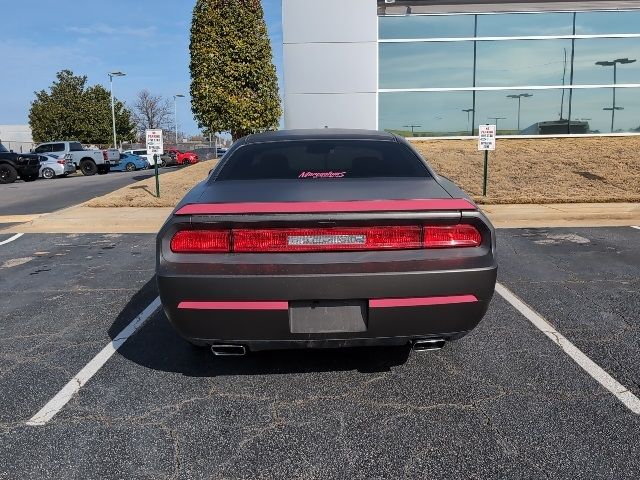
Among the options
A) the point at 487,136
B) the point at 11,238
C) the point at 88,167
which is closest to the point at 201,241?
the point at 11,238

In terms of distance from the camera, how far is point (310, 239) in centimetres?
273

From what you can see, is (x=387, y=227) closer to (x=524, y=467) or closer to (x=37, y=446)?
(x=524, y=467)

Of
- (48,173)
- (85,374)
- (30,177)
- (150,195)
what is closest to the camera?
(85,374)

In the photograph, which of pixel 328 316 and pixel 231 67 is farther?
pixel 231 67

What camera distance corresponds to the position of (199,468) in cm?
233

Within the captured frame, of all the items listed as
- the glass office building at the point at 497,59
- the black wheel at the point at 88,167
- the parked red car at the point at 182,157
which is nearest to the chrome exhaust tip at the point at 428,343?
the glass office building at the point at 497,59

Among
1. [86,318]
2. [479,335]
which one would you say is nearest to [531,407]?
[479,335]

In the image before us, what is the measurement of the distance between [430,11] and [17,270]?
1594 centimetres

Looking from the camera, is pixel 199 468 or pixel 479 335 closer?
pixel 199 468

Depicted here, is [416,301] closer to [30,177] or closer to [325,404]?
[325,404]

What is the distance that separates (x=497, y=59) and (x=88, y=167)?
2110 centimetres

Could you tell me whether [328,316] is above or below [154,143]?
below

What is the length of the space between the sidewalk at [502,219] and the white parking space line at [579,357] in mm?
4527

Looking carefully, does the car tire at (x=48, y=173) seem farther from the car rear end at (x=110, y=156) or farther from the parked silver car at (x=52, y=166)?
the car rear end at (x=110, y=156)
